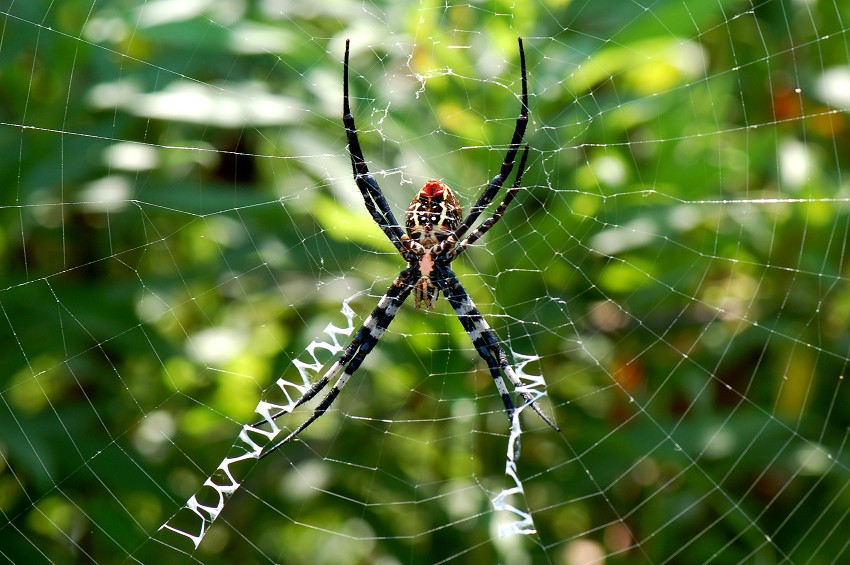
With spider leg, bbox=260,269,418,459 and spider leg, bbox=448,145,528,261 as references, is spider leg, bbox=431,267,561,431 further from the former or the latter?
spider leg, bbox=448,145,528,261

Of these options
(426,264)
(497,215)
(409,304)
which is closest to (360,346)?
(409,304)

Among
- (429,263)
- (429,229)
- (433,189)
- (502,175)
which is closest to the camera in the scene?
(502,175)

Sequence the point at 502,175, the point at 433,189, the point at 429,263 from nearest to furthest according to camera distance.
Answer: the point at 502,175 → the point at 433,189 → the point at 429,263

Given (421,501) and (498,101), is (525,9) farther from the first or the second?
(421,501)

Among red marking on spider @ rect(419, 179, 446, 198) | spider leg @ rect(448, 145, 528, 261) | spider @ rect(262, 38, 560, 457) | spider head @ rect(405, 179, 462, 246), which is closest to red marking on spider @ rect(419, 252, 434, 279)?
spider @ rect(262, 38, 560, 457)

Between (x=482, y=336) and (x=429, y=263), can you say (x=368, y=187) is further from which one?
(x=482, y=336)

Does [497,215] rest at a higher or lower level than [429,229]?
higher

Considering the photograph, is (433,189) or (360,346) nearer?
(433,189)
